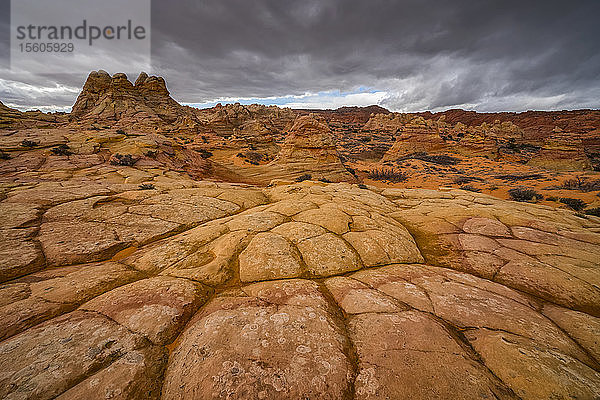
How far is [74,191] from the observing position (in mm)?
6410

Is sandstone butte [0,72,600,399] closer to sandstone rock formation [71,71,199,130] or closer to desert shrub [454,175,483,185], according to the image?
desert shrub [454,175,483,185]

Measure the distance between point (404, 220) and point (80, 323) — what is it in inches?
255

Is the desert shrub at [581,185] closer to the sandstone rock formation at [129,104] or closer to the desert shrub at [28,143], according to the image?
the desert shrub at [28,143]

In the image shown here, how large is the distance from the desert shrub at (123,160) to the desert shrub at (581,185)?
25.9m

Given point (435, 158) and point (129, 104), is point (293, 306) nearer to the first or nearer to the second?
point (435, 158)

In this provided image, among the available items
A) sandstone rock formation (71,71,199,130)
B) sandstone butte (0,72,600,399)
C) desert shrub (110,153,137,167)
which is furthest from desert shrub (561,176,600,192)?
sandstone rock formation (71,71,199,130)

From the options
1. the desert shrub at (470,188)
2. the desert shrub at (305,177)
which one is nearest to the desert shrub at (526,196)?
the desert shrub at (470,188)

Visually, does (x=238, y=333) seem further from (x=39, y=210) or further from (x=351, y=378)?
(x=39, y=210)

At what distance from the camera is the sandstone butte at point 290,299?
1.77 m

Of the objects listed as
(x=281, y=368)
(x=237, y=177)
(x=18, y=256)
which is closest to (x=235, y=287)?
(x=281, y=368)

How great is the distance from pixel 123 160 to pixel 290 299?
13.5 meters

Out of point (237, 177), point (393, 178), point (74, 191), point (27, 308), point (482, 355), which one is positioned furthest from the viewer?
point (393, 178)

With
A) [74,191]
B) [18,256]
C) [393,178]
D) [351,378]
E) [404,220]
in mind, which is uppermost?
[393,178]

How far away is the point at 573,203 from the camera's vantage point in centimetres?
1012
